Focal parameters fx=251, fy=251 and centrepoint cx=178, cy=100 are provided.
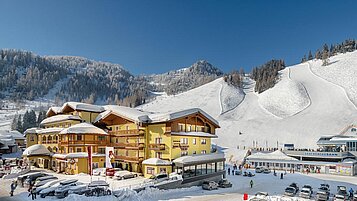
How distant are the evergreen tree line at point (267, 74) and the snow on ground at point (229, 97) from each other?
10956 millimetres

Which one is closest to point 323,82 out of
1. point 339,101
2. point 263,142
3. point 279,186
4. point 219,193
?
point 339,101

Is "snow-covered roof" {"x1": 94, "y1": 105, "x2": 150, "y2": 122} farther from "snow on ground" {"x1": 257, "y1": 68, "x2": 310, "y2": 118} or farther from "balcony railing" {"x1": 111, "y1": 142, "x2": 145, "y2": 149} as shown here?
"snow on ground" {"x1": 257, "y1": 68, "x2": 310, "y2": 118}

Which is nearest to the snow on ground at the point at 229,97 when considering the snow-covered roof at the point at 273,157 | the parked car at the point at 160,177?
the snow-covered roof at the point at 273,157

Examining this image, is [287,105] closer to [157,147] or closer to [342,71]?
[342,71]

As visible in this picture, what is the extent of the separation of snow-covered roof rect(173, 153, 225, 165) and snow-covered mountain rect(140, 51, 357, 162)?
34.5 metres

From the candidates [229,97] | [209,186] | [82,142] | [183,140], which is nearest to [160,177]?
[209,186]

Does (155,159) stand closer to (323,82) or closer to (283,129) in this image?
(283,129)

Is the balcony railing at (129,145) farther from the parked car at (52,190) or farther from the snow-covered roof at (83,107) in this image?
the parked car at (52,190)

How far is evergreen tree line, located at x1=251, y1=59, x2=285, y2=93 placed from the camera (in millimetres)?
132500

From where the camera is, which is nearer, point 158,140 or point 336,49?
point 158,140

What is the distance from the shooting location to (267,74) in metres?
144

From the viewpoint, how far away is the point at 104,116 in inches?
1673

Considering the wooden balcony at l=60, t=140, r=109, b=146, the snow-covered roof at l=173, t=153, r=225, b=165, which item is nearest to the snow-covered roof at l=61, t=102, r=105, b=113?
the wooden balcony at l=60, t=140, r=109, b=146

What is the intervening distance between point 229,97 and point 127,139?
9083 cm
